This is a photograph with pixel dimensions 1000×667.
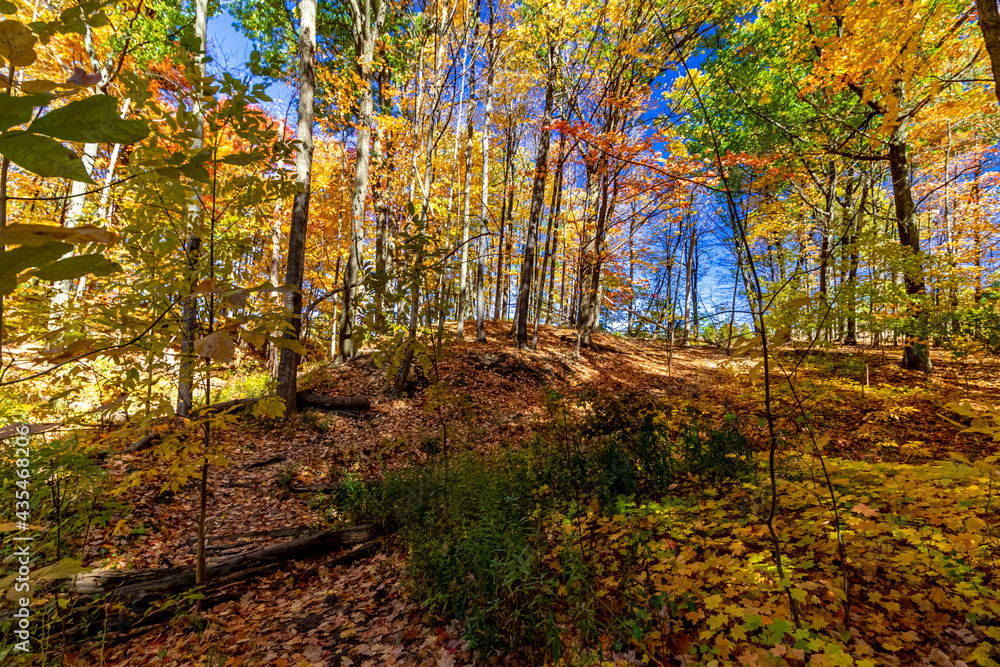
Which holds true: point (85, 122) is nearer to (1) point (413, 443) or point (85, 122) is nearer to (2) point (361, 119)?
(1) point (413, 443)

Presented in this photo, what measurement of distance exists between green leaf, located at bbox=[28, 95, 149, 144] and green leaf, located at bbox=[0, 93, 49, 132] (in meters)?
0.01

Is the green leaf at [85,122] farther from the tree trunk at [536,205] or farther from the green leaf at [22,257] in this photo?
the tree trunk at [536,205]

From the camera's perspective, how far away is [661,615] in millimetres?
2334

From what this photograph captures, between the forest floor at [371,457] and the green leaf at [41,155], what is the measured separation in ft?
9.09

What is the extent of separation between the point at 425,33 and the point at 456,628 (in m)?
11.6

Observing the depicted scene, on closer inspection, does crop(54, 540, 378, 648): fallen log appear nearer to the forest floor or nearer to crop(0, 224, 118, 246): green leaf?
the forest floor

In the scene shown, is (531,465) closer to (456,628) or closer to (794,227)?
(456,628)

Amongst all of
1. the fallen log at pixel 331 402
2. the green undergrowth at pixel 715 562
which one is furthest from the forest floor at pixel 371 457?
the green undergrowth at pixel 715 562

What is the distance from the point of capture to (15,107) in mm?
448

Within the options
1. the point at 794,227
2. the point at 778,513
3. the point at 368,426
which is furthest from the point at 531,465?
the point at 794,227

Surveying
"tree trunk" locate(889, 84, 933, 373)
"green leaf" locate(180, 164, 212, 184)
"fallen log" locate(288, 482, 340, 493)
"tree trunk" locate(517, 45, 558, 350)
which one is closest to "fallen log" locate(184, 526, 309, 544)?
"fallen log" locate(288, 482, 340, 493)

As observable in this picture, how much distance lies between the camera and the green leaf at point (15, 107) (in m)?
0.44

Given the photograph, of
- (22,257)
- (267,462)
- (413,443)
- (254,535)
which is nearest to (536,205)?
(413,443)

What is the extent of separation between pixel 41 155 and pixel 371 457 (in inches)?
251
